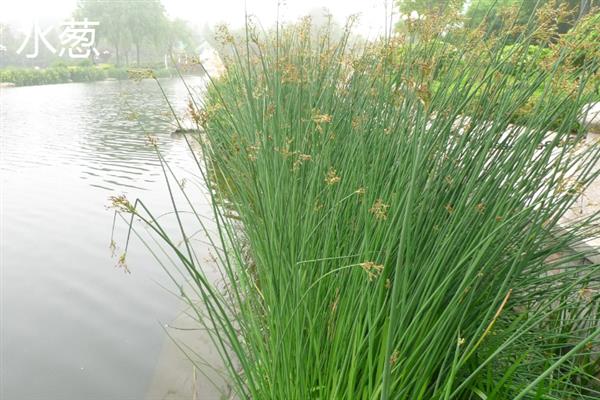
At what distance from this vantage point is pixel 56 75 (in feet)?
77.4


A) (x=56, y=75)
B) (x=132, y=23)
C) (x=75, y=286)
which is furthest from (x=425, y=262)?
(x=132, y=23)

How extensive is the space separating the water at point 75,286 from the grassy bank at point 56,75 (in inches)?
636

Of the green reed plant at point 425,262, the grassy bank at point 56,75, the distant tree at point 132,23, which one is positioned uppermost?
the distant tree at point 132,23

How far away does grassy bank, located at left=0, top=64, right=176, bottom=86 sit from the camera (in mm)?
21538

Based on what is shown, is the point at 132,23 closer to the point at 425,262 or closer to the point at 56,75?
the point at 56,75

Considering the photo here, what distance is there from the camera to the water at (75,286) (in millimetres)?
1781

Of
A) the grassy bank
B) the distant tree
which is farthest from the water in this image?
the distant tree

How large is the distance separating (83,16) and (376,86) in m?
40.4

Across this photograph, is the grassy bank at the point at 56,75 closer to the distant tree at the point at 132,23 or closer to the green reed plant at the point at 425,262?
the distant tree at the point at 132,23

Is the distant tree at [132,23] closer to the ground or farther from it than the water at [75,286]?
farther from it

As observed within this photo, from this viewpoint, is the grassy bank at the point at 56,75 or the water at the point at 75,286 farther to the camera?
the grassy bank at the point at 56,75

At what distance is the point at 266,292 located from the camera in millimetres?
1190

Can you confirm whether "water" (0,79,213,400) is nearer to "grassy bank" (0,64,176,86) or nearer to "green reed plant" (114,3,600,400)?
"green reed plant" (114,3,600,400)

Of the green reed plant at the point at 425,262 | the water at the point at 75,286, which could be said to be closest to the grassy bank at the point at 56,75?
the water at the point at 75,286
